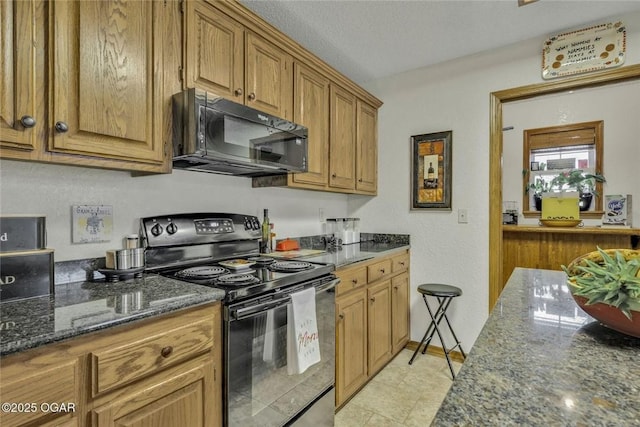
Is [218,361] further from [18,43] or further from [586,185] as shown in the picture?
[586,185]

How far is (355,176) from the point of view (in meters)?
2.70

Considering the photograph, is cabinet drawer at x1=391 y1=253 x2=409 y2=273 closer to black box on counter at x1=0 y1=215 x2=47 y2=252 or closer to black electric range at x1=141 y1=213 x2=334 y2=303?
black electric range at x1=141 y1=213 x2=334 y2=303

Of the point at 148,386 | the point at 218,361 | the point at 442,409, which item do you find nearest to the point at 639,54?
the point at 442,409

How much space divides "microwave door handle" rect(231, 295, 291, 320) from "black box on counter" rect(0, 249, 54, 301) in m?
0.67

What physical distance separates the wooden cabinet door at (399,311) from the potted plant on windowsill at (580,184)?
3223 millimetres

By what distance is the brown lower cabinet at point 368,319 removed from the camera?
192cm

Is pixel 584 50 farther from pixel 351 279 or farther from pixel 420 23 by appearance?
pixel 351 279

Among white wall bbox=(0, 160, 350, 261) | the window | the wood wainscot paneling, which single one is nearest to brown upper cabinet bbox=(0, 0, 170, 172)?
white wall bbox=(0, 160, 350, 261)

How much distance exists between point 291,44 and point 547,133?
4530mm

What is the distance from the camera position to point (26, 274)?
1085 mm

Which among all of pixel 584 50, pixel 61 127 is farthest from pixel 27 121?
pixel 584 50

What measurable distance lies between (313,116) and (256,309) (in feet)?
4.74

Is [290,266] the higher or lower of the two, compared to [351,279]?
higher

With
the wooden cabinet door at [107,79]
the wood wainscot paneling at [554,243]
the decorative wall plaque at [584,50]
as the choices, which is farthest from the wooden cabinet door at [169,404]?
the wood wainscot paneling at [554,243]
